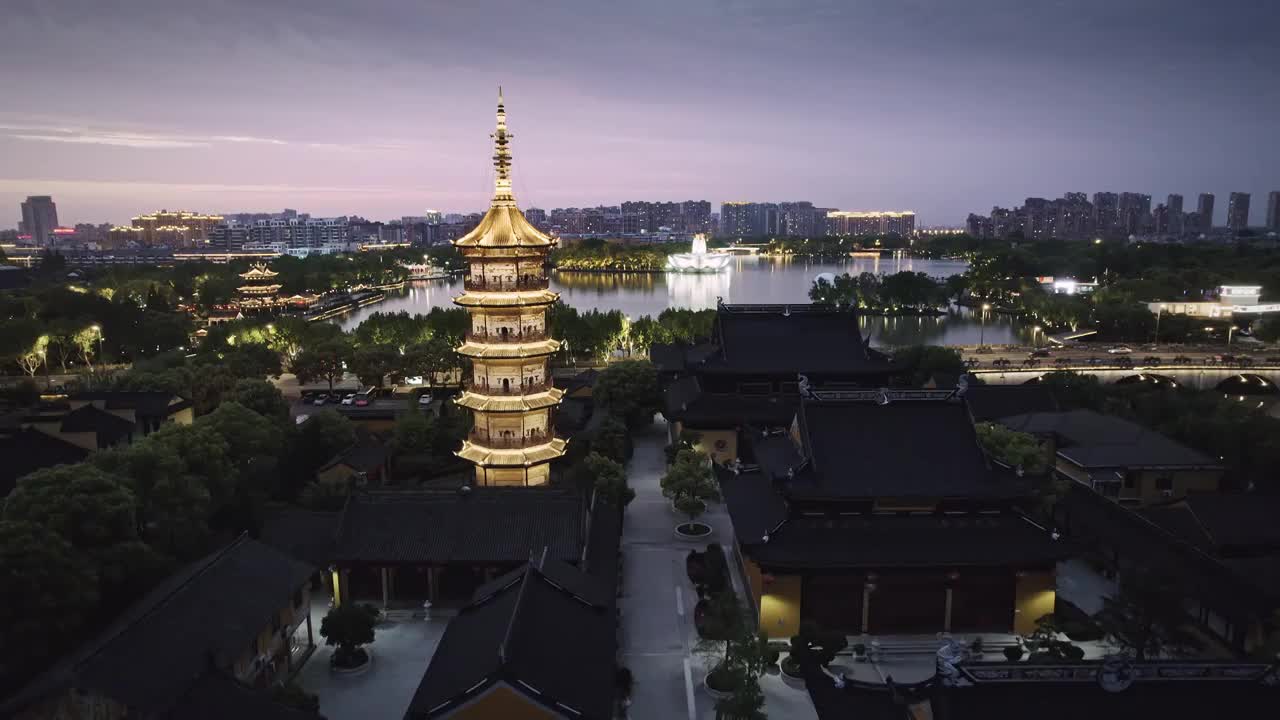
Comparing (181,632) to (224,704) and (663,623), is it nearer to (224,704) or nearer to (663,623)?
(224,704)

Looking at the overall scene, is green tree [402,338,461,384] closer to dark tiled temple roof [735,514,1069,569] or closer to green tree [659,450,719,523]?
green tree [659,450,719,523]

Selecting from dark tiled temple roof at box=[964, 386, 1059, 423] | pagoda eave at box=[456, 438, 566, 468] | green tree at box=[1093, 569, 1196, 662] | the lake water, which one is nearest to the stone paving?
pagoda eave at box=[456, 438, 566, 468]

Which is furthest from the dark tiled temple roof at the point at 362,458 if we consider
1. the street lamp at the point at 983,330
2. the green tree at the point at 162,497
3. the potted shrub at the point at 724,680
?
the street lamp at the point at 983,330

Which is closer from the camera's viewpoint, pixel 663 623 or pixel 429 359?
pixel 663 623

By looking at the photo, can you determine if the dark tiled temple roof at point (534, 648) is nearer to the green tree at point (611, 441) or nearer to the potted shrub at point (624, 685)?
the potted shrub at point (624, 685)

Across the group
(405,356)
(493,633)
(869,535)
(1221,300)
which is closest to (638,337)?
(405,356)

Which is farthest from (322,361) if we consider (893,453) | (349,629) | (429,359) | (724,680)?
(724,680)

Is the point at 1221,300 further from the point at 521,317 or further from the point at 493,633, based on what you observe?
the point at 493,633
